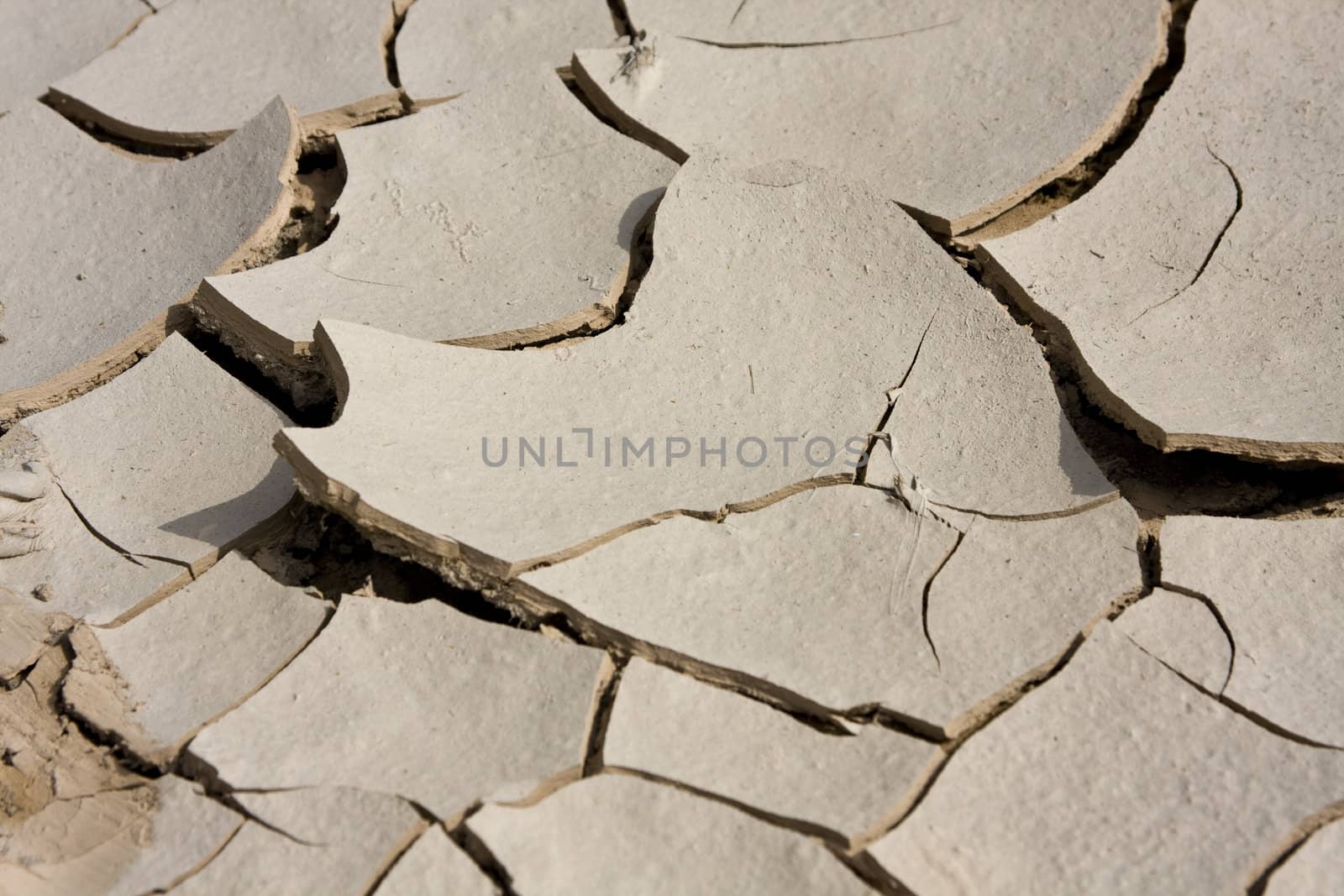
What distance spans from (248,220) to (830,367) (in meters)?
1.16

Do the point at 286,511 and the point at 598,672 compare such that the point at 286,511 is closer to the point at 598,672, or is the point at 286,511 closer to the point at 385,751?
the point at 385,751

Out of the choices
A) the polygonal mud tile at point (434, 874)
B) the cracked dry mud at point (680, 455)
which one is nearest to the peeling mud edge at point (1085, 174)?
the cracked dry mud at point (680, 455)

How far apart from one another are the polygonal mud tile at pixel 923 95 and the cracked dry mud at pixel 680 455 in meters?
0.01

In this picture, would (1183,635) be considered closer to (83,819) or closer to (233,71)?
(83,819)

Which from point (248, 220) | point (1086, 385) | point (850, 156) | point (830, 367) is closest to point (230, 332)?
point (248, 220)

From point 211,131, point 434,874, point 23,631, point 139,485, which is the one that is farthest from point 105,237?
point 434,874

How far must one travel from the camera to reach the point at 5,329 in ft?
7.72

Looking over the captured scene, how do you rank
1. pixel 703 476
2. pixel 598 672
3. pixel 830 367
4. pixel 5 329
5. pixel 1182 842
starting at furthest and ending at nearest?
pixel 5 329
pixel 830 367
pixel 703 476
pixel 598 672
pixel 1182 842

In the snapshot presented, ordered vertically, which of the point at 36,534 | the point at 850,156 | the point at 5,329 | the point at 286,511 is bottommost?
the point at 36,534

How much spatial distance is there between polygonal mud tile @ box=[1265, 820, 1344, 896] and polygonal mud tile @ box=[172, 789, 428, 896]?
1093mm

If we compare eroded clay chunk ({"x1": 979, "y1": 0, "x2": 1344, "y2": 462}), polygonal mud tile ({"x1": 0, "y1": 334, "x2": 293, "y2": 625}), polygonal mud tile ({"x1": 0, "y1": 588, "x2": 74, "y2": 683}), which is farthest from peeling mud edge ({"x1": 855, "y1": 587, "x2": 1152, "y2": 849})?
polygonal mud tile ({"x1": 0, "y1": 588, "x2": 74, "y2": 683})

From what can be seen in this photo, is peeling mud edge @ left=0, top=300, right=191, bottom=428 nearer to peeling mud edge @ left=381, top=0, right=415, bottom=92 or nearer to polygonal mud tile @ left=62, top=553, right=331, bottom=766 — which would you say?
polygonal mud tile @ left=62, top=553, right=331, bottom=766

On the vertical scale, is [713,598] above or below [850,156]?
below

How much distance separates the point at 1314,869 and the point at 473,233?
1690mm
